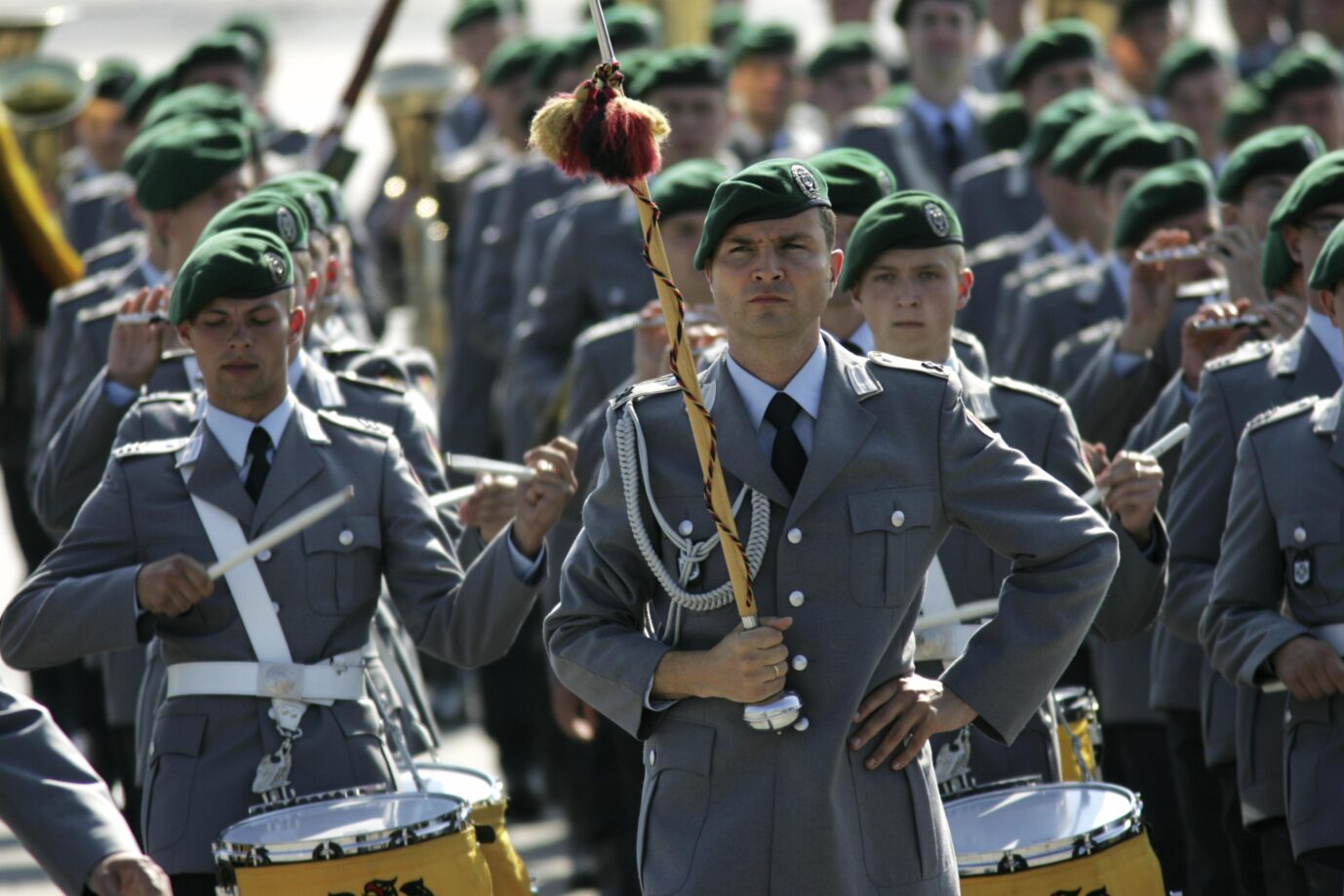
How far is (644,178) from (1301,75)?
6.12 metres

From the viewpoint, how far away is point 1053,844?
4930 mm

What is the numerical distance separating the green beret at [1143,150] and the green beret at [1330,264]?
122 inches

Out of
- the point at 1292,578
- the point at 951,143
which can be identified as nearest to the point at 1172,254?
the point at 1292,578

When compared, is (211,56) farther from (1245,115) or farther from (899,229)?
(899,229)

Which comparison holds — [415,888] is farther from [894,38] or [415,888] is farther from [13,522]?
[894,38]

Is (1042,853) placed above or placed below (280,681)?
below

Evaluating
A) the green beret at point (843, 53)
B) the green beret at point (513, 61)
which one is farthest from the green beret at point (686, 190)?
the green beret at point (843, 53)

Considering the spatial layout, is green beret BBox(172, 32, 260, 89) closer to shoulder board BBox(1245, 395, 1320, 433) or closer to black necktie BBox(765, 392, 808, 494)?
shoulder board BBox(1245, 395, 1320, 433)

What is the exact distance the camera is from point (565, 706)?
8.04 meters

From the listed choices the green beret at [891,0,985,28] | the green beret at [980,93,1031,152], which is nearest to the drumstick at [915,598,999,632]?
the green beret at [980,93,1031,152]

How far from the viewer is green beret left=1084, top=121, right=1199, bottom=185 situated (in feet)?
28.6

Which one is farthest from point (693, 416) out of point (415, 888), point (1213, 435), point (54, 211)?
point (54, 211)

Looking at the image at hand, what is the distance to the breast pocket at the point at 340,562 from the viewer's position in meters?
5.67

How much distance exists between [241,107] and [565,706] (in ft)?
8.62
